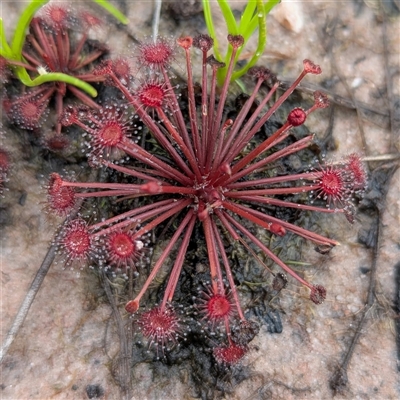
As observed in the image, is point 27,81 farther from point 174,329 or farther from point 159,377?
point 159,377

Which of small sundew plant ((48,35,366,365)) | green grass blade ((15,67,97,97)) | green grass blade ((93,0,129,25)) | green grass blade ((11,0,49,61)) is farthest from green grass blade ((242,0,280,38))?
green grass blade ((11,0,49,61))

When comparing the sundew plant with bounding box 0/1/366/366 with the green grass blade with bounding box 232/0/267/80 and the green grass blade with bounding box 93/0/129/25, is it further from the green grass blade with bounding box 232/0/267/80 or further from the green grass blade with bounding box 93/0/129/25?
the green grass blade with bounding box 93/0/129/25

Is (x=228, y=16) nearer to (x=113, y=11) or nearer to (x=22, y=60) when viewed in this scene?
(x=113, y=11)

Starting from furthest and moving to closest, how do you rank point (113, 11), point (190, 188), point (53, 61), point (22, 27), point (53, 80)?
1. point (113, 11)
2. point (53, 61)
3. point (53, 80)
4. point (22, 27)
5. point (190, 188)

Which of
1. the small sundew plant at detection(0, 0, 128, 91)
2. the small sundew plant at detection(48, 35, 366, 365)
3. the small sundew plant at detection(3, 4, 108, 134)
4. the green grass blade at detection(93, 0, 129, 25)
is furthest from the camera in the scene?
the green grass blade at detection(93, 0, 129, 25)

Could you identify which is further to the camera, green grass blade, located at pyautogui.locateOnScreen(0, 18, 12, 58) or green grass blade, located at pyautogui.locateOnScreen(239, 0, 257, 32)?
green grass blade, located at pyautogui.locateOnScreen(0, 18, 12, 58)

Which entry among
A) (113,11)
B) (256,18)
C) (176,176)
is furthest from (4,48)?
(256,18)

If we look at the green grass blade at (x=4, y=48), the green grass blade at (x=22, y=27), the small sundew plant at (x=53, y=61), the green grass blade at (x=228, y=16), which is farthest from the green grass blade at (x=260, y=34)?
the green grass blade at (x=4, y=48)

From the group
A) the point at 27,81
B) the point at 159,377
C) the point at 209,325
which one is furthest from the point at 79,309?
the point at 27,81

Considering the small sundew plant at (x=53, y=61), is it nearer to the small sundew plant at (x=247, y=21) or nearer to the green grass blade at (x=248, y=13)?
the small sundew plant at (x=247, y=21)
